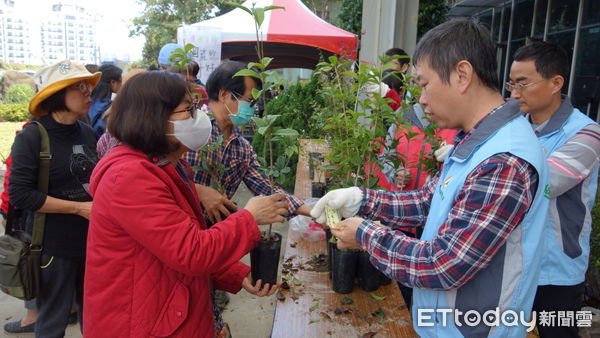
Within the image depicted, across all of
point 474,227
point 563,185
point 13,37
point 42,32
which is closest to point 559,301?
point 563,185

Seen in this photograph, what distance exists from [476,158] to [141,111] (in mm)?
995

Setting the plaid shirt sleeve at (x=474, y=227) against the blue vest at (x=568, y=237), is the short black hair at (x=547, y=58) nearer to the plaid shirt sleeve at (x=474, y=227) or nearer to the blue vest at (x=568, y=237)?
the blue vest at (x=568, y=237)

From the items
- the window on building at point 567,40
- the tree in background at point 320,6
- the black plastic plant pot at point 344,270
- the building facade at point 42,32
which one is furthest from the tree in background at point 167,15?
the building facade at point 42,32

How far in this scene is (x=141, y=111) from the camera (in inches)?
51.1

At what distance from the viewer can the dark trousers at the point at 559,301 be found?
74.5 inches

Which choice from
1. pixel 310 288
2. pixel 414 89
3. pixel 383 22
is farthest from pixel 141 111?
pixel 383 22

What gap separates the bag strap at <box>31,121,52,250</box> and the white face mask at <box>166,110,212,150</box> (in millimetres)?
1190

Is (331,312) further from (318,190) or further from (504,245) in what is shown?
(318,190)

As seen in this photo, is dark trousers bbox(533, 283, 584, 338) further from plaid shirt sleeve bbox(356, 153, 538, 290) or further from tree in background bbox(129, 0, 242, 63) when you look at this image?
tree in background bbox(129, 0, 242, 63)

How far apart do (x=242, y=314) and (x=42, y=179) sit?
1.88 metres

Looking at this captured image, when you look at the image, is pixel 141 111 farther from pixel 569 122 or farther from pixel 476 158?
pixel 569 122

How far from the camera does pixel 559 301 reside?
1.90m

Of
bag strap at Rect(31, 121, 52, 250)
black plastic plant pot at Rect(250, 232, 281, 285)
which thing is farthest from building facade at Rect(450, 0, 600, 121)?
bag strap at Rect(31, 121, 52, 250)

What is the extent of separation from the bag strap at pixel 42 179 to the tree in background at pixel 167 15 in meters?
19.5
